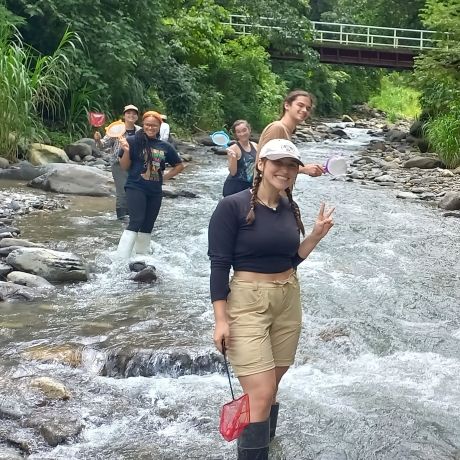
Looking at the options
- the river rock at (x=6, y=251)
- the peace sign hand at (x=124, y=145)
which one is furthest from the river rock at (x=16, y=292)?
the peace sign hand at (x=124, y=145)

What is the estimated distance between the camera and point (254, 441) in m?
3.69

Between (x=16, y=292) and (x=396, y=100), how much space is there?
44863mm

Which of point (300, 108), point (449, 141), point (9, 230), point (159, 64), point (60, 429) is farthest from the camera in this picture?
point (159, 64)

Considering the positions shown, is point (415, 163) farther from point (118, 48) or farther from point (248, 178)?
point (248, 178)

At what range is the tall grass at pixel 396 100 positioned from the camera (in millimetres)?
46812

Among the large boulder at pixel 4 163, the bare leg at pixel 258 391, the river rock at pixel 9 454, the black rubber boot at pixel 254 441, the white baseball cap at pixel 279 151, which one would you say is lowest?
the river rock at pixel 9 454

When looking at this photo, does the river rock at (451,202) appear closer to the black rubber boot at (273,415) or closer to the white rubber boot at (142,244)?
the white rubber boot at (142,244)

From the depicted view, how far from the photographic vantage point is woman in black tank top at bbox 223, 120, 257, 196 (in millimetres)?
7824

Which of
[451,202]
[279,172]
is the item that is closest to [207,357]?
[279,172]

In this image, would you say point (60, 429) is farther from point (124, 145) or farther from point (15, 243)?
point (15, 243)

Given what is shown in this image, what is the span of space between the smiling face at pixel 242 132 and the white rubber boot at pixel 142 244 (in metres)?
1.55

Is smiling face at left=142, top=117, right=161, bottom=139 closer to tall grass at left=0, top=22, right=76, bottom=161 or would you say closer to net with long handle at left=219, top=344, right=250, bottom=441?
net with long handle at left=219, top=344, right=250, bottom=441

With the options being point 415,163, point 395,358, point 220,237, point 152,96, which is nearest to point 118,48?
point 152,96

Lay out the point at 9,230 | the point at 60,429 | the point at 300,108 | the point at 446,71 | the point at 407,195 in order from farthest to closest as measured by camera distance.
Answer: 1. the point at 446,71
2. the point at 407,195
3. the point at 9,230
4. the point at 300,108
5. the point at 60,429
